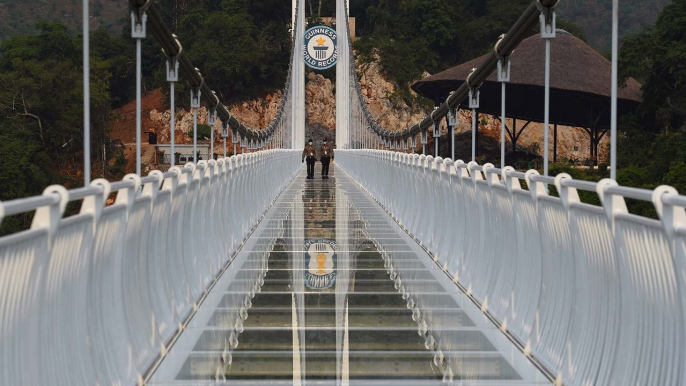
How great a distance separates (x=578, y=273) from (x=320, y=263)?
6.21 m

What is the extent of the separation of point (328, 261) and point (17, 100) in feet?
239

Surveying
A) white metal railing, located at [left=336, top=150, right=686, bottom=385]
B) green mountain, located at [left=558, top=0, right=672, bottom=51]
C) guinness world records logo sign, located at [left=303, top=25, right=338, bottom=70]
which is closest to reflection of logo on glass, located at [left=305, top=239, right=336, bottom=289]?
white metal railing, located at [left=336, top=150, right=686, bottom=385]

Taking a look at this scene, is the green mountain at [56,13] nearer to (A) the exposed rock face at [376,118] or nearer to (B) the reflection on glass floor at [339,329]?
(A) the exposed rock face at [376,118]

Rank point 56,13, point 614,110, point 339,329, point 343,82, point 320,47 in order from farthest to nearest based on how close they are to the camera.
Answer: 1. point 56,13
2. point 320,47
3. point 343,82
4. point 339,329
5. point 614,110

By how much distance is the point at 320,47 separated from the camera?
307 feet

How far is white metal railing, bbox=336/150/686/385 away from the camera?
13.2 ft

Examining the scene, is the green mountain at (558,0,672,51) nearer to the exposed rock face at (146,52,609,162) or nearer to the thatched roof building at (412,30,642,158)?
the exposed rock face at (146,52,609,162)

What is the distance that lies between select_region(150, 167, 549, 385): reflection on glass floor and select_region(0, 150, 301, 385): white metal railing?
1.00ft

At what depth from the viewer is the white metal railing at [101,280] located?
3.71m

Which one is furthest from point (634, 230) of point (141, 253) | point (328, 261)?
point (328, 261)

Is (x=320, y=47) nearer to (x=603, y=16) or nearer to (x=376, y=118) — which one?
(x=376, y=118)

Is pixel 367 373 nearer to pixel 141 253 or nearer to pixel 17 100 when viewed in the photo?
pixel 141 253

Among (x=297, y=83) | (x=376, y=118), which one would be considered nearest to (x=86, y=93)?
(x=297, y=83)

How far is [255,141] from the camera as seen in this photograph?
33875 millimetres
